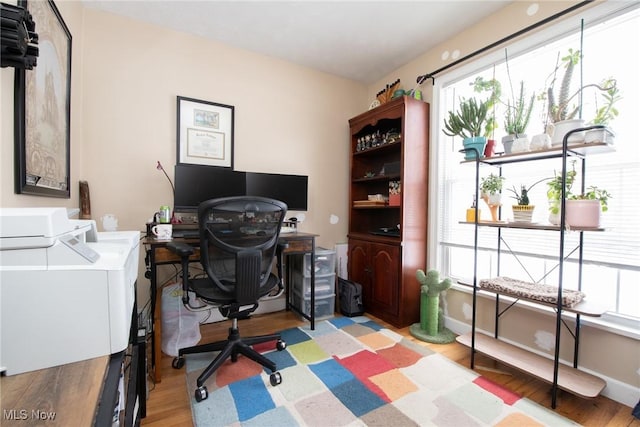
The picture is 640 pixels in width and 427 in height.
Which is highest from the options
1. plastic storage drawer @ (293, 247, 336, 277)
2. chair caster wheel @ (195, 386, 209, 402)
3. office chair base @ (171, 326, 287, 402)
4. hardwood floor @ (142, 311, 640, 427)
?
plastic storage drawer @ (293, 247, 336, 277)

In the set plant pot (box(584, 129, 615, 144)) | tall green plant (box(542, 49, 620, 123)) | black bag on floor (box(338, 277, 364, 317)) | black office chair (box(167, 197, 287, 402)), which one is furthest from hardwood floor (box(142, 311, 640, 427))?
tall green plant (box(542, 49, 620, 123))

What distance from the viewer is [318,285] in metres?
2.50

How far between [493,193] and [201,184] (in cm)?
213

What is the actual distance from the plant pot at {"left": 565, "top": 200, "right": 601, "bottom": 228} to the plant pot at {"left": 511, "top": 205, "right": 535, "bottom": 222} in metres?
0.17

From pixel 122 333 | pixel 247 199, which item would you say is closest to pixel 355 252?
pixel 247 199

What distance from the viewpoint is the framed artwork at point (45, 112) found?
1.09m

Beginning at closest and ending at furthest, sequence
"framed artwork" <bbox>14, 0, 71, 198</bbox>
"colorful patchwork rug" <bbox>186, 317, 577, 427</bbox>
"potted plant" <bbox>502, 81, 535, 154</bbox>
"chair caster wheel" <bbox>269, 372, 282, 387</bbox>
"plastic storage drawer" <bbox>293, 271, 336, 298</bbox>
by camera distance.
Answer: "framed artwork" <bbox>14, 0, 71, 198</bbox> < "colorful patchwork rug" <bbox>186, 317, 577, 427</bbox> < "chair caster wheel" <bbox>269, 372, 282, 387</bbox> < "potted plant" <bbox>502, 81, 535, 154</bbox> < "plastic storage drawer" <bbox>293, 271, 336, 298</bbox>

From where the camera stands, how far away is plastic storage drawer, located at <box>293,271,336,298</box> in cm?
245

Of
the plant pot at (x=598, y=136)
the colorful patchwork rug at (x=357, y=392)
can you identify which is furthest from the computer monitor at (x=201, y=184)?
the plant pot at (x=598, y=136)

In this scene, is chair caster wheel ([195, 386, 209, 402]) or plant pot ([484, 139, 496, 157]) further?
plant pot ([484, 139, 496, 157])

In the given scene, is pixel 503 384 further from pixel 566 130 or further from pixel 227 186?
pixel 227 186

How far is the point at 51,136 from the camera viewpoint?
1.39m

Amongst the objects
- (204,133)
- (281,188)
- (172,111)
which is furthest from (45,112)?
(281,188)

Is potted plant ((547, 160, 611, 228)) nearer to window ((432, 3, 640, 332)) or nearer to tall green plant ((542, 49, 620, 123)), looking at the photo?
window ((432, 3, 640, 332))
